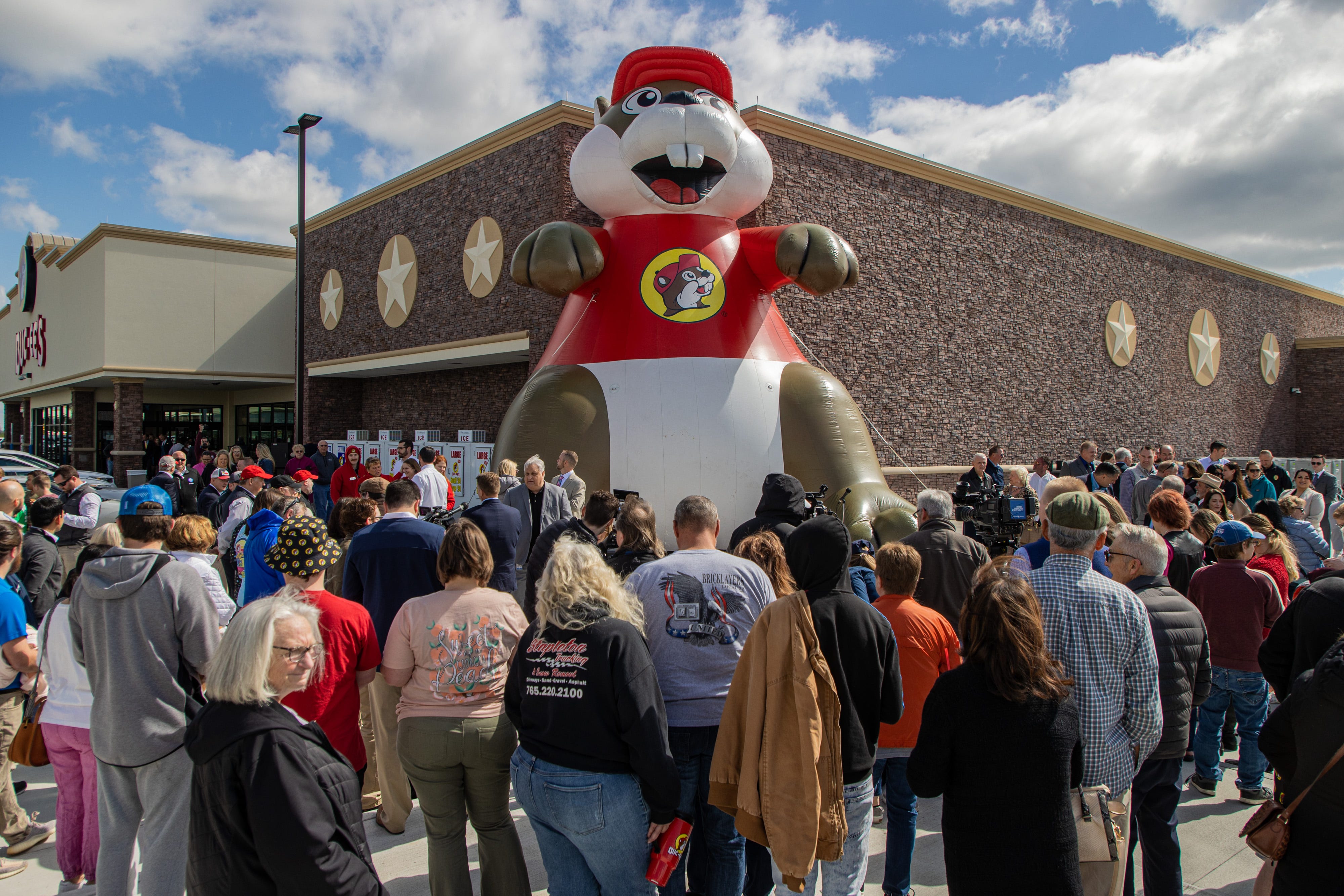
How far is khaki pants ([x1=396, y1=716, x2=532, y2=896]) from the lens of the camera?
104 inches

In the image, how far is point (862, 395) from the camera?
1275 cm

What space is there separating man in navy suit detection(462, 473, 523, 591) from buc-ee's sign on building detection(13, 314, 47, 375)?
81.3 ft

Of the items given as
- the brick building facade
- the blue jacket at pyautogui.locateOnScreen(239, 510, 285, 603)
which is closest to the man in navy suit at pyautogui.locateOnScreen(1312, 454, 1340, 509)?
the brick building facade

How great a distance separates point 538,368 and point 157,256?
15331 mm

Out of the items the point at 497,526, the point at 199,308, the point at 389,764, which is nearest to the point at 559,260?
the point at 497,526

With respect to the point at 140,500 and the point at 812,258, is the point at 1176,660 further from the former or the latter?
the point at 812,258

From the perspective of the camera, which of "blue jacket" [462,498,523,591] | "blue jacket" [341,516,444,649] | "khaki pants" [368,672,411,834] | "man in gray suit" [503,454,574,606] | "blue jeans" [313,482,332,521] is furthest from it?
"blue jeans" [313,482,332,521]

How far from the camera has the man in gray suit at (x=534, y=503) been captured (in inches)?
237

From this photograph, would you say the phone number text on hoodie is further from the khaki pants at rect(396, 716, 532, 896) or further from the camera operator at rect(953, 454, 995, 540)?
the camera operator at rect(953, 454, 995, 540)

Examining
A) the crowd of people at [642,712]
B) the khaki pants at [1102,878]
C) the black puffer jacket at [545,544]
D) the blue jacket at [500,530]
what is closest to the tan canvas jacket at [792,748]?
the crowd of people at [642,712]

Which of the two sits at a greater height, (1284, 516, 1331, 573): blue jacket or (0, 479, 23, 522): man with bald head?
(0, 479, 23, 522): man with bald head

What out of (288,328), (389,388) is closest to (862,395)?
(389,388)

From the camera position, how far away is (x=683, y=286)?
7.54 metres

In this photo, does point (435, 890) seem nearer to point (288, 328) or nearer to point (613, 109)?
point (613, 109)
